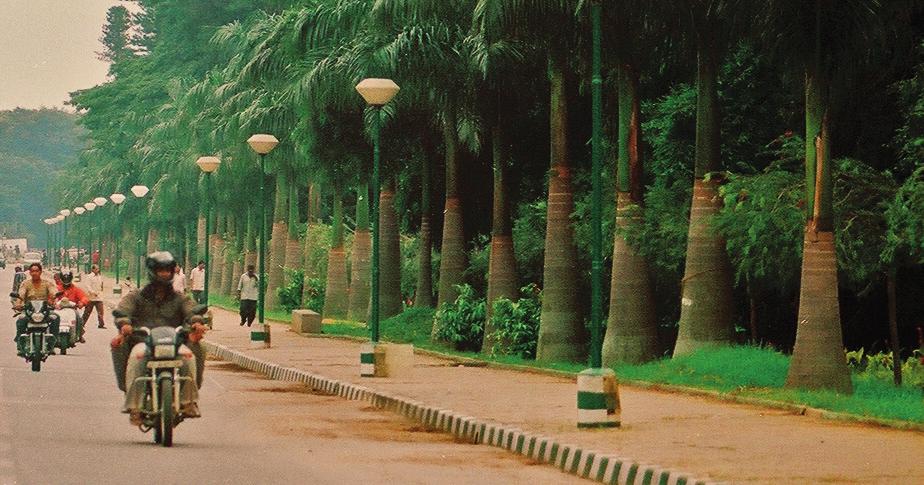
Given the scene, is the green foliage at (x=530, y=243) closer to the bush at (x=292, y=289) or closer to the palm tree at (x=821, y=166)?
the palm tree at (x=821, y=166)

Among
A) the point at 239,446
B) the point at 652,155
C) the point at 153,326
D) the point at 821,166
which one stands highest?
the point at 652,155

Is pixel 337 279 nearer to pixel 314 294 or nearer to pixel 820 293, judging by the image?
pixel 314 294

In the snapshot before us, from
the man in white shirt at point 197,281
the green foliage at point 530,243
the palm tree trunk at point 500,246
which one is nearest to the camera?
the palm tree trunk at point 500,246

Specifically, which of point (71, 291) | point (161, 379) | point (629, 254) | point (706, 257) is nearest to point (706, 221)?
point (706, 257)

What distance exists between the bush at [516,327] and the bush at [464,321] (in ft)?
10.1

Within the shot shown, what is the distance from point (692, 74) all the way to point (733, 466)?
20813 mm

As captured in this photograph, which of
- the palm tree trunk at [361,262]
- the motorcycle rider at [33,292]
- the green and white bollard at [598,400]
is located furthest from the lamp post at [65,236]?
the green and white bollard at [598,400]

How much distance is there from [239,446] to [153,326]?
1664 millimetres

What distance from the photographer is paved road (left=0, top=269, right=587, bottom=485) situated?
49.9 feet

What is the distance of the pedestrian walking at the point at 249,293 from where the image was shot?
5212cm

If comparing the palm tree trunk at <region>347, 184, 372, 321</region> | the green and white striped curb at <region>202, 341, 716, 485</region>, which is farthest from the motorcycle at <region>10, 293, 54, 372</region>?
the palm tree trunk at <region>347, 184, 372, 321</region>

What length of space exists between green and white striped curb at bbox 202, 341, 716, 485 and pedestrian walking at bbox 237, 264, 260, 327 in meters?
23.3

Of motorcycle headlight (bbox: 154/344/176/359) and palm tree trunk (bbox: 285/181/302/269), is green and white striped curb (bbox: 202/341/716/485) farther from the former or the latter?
palm tree trunk (bbox: 285/181/302/269)

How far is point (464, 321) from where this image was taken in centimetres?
4138
